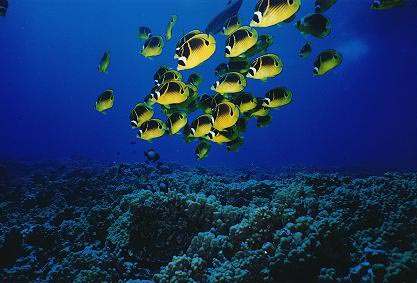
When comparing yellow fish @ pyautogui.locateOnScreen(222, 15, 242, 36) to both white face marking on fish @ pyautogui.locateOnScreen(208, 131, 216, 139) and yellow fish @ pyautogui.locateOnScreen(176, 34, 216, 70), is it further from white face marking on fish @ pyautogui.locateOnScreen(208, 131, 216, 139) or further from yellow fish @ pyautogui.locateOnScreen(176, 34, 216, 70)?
white face marking on fish @ pyautogui.locateOnScreen(208, 131, 216, 139)

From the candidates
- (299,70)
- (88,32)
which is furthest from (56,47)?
(299,70)

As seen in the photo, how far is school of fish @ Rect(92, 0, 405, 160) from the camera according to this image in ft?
10.3

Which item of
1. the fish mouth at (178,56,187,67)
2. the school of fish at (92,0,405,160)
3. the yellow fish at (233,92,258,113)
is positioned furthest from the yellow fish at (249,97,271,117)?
the fish mouth at (178,56,187,67)

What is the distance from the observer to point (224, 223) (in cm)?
453

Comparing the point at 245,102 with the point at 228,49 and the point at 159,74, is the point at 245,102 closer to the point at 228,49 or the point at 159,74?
the point at 228,49

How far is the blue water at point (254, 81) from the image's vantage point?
38188mm

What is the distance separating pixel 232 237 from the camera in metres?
3.94

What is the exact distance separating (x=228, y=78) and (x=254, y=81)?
118 meters

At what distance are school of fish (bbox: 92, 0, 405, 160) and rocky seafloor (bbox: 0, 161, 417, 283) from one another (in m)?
1.24

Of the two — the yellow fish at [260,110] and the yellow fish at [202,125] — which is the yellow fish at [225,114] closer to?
the yellow fish at [202,125]

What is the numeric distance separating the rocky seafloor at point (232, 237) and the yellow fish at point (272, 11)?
2.50m

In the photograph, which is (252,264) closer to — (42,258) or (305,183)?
(305,183)

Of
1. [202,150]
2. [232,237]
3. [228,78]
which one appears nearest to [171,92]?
[228,78]

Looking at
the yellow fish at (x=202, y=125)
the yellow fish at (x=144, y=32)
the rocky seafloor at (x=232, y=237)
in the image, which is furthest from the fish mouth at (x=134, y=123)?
the yellow fish at (x=144, y=32)
